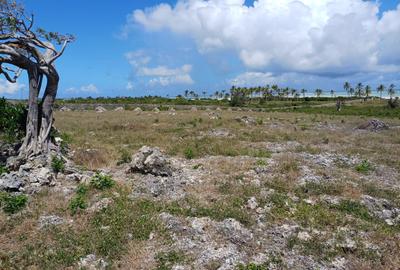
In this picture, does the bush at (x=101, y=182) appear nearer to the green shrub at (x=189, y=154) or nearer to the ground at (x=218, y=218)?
the ground at (x=218, y=218)

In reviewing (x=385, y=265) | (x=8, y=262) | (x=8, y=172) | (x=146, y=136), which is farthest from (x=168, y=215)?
(x=146, y=136)

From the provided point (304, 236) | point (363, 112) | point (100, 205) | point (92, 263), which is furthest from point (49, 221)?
point (363, 112)

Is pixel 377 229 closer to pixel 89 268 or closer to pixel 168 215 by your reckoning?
pixel 168 215

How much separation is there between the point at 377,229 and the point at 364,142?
19.8 meters

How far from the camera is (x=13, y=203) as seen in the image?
519 inches

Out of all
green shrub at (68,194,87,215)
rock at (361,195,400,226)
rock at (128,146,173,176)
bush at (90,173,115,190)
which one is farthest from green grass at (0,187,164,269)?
rock at (361,195,400,226)

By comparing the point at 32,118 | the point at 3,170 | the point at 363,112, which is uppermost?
the point at 32,118

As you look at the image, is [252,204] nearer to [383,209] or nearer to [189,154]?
[383,209]

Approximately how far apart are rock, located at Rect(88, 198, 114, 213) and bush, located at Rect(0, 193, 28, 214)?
8.30ft

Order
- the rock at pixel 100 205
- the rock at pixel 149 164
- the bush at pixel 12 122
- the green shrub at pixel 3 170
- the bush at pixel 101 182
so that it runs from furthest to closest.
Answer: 1. the bush at pixel 12 122
2. the rock at pixel 149 164
3. the green shrub at pixel 3 170
4. the bush at pixel 101 182
5. the rock at pixel 100 205

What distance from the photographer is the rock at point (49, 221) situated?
12184 mm

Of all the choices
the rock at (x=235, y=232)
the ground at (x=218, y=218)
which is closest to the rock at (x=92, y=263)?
the ground at (x=218, y=218)

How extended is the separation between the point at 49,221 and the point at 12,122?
948cm

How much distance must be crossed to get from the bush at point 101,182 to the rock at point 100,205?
56.1 inches
